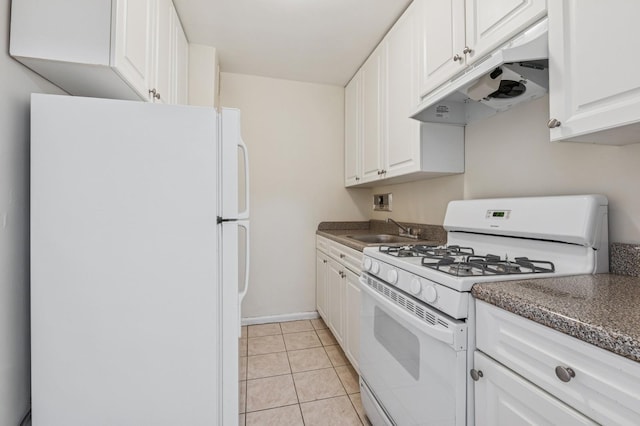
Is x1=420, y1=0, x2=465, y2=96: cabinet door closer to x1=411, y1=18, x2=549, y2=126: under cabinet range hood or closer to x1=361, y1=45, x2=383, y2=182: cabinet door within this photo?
x1=411, y1=18, x2=549, y2=126: under cabinet range hood

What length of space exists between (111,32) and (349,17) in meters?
1.54

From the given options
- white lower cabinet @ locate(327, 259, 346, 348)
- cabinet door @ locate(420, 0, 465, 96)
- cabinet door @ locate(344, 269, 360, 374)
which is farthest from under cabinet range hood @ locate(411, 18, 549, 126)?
white lower cabinet @ locate(327, 259, 346, 348)

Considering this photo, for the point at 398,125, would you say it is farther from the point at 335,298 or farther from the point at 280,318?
the point at 280,318

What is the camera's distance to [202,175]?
1.10 metres

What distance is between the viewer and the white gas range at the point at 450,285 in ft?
3.01

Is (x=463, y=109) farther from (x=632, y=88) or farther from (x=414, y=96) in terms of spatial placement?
(x=632, y=88)

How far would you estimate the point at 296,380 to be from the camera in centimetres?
197

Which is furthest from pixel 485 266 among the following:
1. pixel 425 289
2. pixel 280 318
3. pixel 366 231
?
pixel 280 318

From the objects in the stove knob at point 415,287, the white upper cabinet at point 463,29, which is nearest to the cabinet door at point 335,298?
the stove knob at point 415,287

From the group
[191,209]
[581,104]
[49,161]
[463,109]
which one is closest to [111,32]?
[49,161]

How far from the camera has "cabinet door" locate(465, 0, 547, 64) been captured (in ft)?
3.50

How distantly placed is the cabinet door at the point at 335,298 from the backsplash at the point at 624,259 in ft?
4.73

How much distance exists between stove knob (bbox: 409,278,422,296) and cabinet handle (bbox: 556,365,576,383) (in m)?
0.45

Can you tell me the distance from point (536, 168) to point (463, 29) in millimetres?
731
